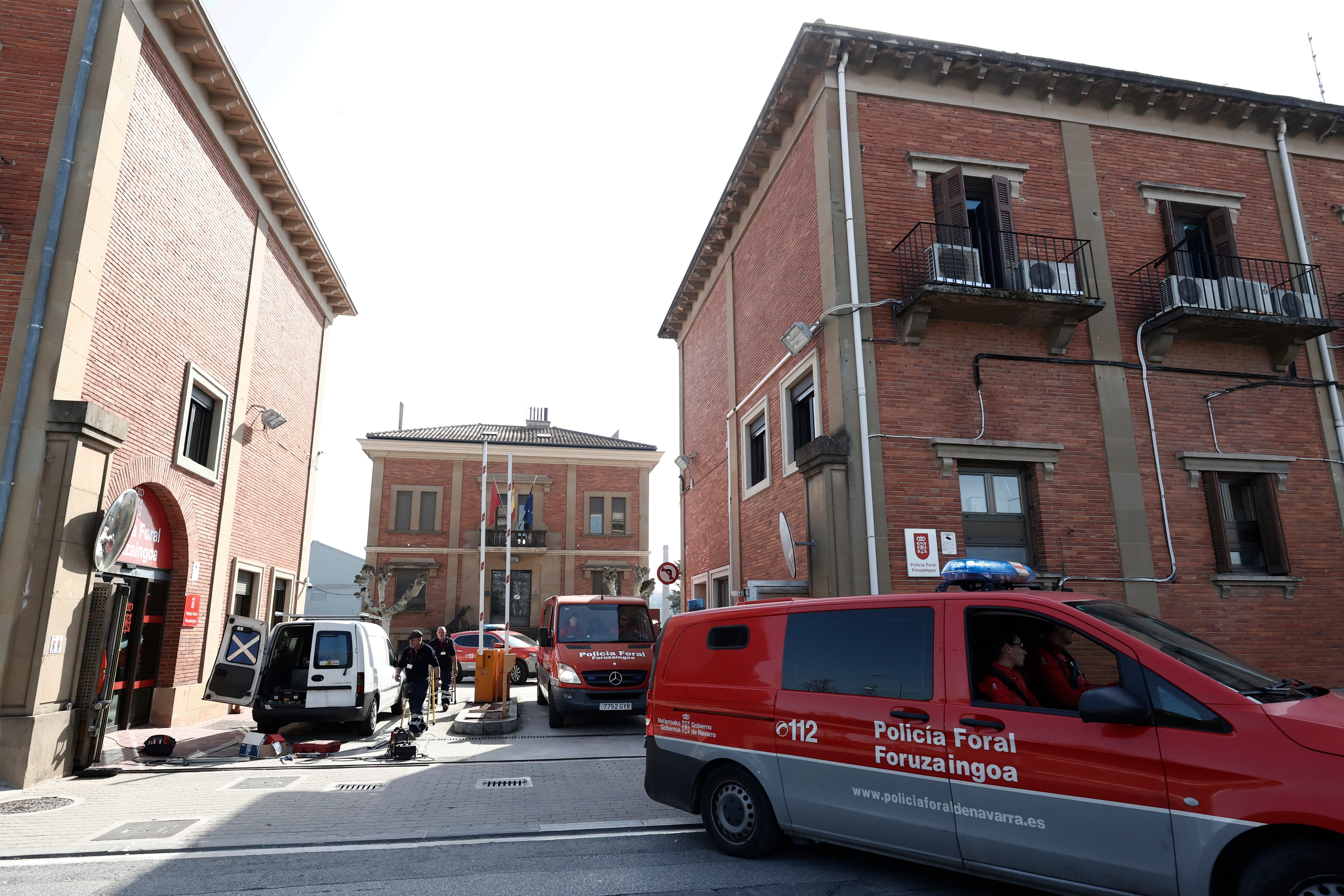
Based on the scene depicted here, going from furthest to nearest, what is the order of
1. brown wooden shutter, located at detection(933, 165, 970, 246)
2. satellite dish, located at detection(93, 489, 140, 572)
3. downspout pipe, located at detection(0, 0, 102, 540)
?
brown wooden shutter, located at detection(933, 165, 970, 246) → satellite dish, located at detection(93, 489, 140, 572) → downspout pipe, located at detection(0, 0, 102, 540)

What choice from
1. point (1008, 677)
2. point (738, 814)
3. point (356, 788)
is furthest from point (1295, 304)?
point (356, 788)

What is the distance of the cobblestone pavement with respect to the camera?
6.40 metres

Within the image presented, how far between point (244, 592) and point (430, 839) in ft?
40.2

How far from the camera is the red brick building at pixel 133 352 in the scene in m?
9.09

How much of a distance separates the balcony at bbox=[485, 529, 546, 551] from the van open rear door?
2310cm

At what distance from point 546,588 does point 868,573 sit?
2638cm

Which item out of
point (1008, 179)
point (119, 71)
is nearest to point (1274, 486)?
point (1008, 179)

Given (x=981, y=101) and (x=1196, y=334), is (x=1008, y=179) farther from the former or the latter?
(x=1196, y=334)

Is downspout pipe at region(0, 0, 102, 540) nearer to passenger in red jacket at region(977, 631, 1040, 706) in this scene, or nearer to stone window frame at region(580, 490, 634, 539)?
passenger in red jacket at region(977, 631, 1040, 706)

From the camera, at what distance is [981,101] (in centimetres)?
1315

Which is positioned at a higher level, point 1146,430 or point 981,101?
point 981,101

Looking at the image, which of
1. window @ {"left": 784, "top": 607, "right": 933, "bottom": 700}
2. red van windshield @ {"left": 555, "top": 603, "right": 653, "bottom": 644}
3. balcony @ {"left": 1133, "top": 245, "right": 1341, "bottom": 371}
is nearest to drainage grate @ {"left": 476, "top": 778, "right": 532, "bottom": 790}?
window @ {"left": 784, "top": 607, "right": 933, "bottom": 700}

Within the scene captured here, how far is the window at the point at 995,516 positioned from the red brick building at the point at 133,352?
11474 mm

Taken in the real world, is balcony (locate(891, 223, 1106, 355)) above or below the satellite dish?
above
